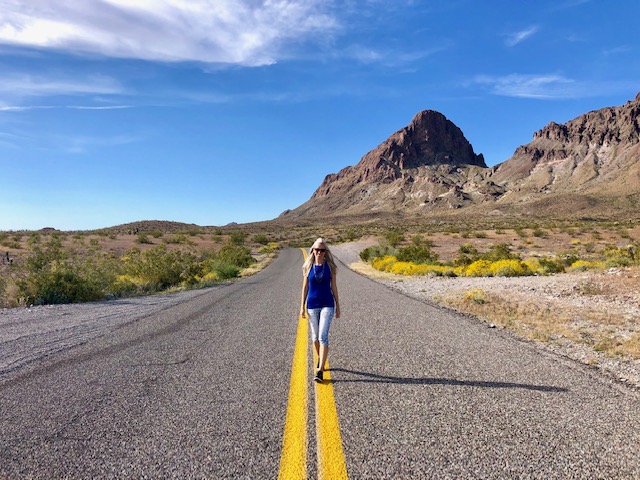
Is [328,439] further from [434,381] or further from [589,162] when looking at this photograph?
[589,162]

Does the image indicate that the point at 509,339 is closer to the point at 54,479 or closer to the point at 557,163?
the point at 54,479

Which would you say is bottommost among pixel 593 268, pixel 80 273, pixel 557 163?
pixel 593 268

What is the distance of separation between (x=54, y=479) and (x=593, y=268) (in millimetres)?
18285

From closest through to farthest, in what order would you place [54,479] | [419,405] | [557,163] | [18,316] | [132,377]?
1. [54,479]
2. [419,405]
3. [132,377]
4. [18,316]
5. [557,163]

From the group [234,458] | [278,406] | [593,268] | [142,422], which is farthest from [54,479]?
[593,268]

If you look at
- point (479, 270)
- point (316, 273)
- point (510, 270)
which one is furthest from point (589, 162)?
point (316, 273)

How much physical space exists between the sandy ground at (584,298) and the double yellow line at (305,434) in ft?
11.1

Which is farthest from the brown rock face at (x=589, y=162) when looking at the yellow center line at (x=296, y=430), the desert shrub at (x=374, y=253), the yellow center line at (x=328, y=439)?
the yellow center line at (x=328, y=439)

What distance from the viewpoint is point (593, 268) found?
53.0 feet

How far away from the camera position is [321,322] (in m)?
5.05

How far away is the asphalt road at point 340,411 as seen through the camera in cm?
290

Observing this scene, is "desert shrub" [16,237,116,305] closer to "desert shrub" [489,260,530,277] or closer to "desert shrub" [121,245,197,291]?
"desert shrub" [121,245,197,291]

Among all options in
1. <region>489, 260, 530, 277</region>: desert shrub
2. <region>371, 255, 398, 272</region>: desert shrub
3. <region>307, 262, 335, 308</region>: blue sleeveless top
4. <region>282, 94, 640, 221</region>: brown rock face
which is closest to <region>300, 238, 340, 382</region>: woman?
<region>307, 262, 335, 308</region>: blue sleeveless top

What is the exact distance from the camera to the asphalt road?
114 inches
